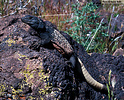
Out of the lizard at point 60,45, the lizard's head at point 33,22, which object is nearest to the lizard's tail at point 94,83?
the lizard at point 60,45

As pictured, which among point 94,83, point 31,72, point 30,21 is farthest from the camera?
point 94,83

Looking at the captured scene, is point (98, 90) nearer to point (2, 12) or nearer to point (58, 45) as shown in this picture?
point (58, 45)

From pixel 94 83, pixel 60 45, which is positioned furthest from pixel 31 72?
pixel 94 83

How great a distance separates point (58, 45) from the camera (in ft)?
9.66

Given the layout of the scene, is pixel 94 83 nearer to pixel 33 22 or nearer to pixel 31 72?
pixel 31 72

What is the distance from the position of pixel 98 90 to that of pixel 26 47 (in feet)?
5.77

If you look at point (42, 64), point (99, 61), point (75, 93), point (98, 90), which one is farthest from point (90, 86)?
point (42, 64)

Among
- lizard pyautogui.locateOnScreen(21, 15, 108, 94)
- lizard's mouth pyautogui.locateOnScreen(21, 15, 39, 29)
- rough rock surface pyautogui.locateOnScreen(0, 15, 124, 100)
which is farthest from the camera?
lizard pyautogui.locateOnScreen(21, 15, 108, 94)

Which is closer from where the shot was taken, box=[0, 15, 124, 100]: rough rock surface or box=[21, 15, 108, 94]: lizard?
box=[0, 15, 124, 100]: rough rock surface

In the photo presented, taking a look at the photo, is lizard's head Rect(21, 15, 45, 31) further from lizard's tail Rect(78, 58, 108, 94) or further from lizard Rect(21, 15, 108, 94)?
lizard's tail Rect(78, 58, 108, 94)

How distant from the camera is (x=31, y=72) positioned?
2.07 meters

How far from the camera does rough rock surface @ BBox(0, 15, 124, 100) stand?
198 cm

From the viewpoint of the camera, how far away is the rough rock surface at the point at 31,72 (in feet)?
6.49

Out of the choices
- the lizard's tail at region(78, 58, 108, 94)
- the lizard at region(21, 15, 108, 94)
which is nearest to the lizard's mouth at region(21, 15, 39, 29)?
the lizard at region(21, 15, 108, 94)
